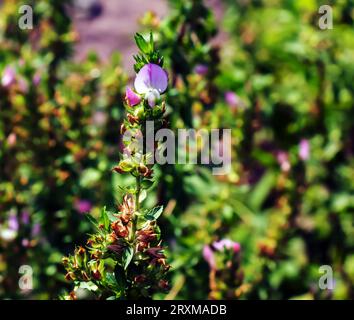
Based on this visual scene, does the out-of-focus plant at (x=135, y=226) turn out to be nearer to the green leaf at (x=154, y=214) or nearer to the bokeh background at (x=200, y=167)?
the green leaf at (x=154, y=214)

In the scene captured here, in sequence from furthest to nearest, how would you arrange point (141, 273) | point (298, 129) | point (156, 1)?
point (156, 1)
point (298, 129)
point (141, 273)

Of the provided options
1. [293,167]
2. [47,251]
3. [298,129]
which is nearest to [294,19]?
[298,129]

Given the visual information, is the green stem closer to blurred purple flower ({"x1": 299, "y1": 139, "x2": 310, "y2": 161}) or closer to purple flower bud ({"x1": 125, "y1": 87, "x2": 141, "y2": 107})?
purple flower bud ({"x1": 125, "y1": 87, "x2": 141, "y2": 107})

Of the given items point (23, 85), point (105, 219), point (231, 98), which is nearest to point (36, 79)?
point (23, 85)

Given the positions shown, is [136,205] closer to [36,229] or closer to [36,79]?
[36,229]
